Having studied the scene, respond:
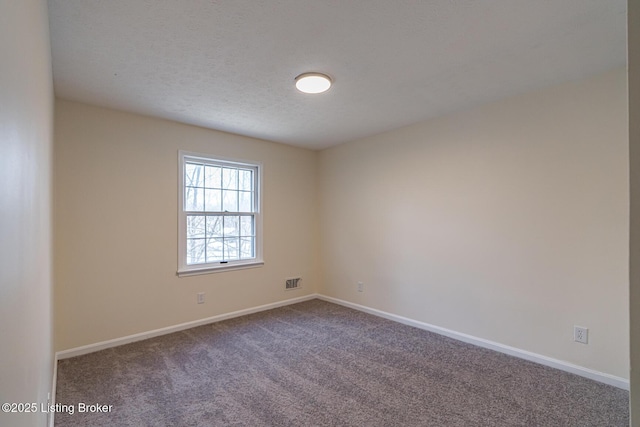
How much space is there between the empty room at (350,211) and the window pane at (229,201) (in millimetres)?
19

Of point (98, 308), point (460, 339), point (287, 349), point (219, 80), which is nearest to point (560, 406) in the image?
point (460, 339)

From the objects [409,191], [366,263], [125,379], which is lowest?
[125,379]

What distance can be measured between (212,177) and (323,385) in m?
2.75

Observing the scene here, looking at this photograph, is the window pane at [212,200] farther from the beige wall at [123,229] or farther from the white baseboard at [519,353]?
the white baseboard at [519,353]

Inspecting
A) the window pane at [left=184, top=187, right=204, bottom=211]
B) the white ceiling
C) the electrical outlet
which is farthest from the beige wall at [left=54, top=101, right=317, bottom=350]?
the electrical outlet

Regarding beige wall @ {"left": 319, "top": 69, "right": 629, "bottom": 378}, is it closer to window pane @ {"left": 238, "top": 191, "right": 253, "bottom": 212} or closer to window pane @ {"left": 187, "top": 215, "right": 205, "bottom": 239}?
window pane @ {"left": 238, "top": 191, "right": 253, "bottom": 212}

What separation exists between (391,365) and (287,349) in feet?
3.28

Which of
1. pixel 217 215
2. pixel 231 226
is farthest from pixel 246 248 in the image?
pixel 217 215

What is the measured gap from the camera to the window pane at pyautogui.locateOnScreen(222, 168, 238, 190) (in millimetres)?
4062

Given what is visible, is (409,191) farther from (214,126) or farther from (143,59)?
(143,59)

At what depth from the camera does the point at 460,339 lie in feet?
10.7

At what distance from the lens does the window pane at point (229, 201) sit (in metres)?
4.05

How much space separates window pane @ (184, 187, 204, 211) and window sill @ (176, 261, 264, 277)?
0.73 meters

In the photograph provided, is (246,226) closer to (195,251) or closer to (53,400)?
(195,251)
